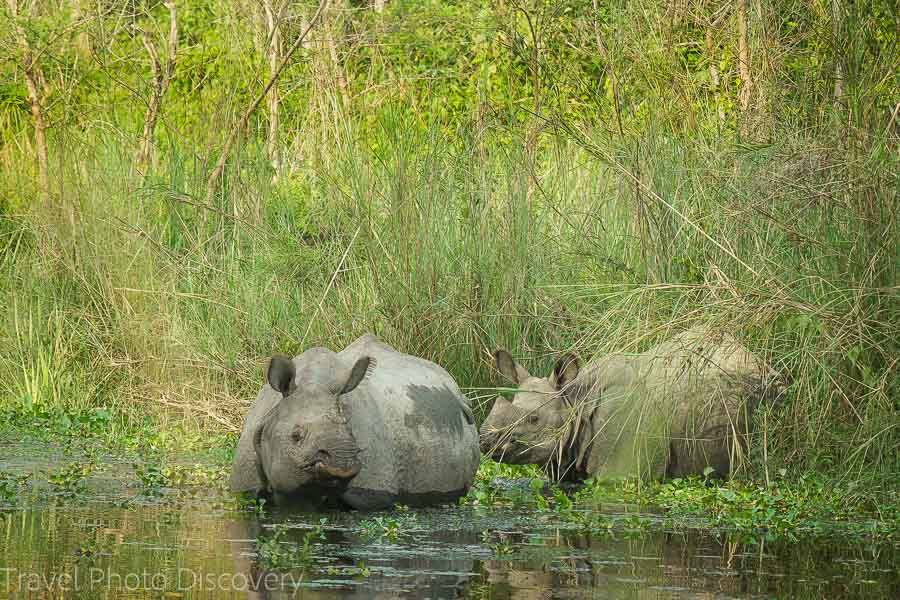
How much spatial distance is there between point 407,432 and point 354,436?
53 centimetres

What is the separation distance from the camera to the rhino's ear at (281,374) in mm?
7590

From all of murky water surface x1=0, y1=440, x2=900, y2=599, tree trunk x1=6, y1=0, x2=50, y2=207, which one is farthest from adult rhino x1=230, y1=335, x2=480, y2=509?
tree trunk x1=6, y1=0, x2=50, y2=207

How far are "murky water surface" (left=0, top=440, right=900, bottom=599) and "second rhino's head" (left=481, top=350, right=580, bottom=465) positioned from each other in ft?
4.73

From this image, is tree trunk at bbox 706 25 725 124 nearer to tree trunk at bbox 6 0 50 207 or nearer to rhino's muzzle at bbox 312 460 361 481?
rhino's muzzle at bbox 312 460 361 481

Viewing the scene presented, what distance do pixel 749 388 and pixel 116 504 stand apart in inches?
148

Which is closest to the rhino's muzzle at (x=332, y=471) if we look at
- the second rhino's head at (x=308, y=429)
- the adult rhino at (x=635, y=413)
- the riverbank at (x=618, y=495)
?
the second rhino's head at (x=308, y=429)

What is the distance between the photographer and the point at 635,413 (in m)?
9.38

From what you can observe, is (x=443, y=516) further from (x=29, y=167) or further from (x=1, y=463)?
(x=29, y=167)

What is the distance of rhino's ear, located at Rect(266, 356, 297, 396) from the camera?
7.59m

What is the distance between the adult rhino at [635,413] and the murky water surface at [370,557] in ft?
3.59

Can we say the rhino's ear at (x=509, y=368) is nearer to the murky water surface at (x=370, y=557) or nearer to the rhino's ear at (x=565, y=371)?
the rhino's ear at (x=565, y=371)

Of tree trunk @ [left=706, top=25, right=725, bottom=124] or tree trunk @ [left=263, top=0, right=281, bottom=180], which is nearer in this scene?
tree trunk @ [left=706, top=25, right=725, bottom=124]

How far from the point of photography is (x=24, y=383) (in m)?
12.6

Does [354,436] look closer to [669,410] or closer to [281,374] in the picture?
[281,374]
